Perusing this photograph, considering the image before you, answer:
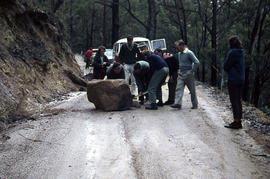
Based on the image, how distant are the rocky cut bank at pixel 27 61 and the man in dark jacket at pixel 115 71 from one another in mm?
2392

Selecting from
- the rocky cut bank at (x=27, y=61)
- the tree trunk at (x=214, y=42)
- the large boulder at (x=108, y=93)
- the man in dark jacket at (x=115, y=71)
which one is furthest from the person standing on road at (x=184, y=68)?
the tree trunk at (x=214, y=42)

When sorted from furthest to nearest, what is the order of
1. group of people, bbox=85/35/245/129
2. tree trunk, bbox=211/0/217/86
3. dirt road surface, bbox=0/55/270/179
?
tree trunk, bbox=211/0/217/86, group of people, bbox=85/35/245/129, dirt road surface, bbox=0/55/270/179

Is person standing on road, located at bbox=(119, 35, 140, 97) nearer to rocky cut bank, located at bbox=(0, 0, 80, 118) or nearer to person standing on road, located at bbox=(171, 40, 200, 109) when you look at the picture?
person standing on road, located at bbox=(171, 40, 200, 109)

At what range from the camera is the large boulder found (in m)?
10.1

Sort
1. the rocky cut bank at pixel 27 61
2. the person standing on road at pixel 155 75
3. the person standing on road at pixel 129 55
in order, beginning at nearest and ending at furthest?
the rocky cut bank at pixel 27 61 < the person standing on road at pixel 155 75 < the person standing on road at pixel 129 55

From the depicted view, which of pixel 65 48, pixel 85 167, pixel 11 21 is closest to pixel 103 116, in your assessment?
pixel 85 167

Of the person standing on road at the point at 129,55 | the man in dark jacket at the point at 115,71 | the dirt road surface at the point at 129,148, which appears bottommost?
the dirt road surface at the point at 129,148

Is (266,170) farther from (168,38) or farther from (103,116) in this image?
(168,38)

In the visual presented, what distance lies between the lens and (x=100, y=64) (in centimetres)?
1199

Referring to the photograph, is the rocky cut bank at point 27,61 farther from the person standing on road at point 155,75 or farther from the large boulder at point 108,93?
the person standing on road at point 155,75

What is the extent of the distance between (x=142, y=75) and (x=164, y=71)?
0.95 metres

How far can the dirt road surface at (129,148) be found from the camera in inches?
221

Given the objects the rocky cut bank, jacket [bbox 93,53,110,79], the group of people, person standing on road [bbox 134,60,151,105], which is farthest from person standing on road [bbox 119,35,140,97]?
the rocky cut bank

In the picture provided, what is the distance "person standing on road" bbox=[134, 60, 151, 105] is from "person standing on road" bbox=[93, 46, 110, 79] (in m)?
1.42
